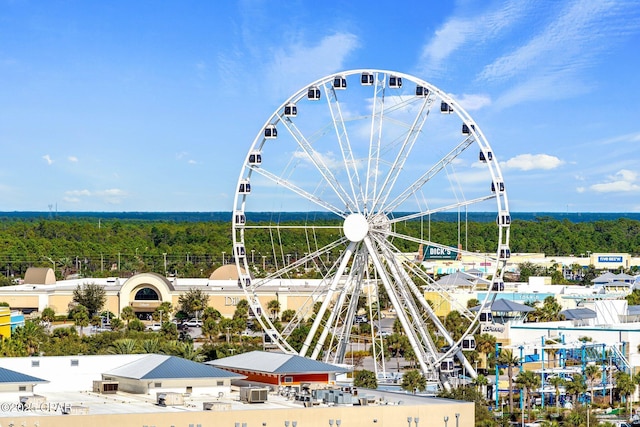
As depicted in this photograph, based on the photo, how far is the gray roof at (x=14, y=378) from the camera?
4788cm

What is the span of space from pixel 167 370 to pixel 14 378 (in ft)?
18.0

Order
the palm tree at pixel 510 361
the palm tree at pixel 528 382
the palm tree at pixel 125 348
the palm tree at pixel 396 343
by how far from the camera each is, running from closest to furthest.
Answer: the palm tree at pixel 528 382
the palm tree at pixel 125 348
the palm tree at pixel 510 361
the palm tree at pixel 396 343

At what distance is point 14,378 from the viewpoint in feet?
158

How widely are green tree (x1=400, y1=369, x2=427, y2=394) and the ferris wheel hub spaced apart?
7081 mm

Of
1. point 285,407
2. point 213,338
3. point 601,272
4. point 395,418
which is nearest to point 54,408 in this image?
point 285,407

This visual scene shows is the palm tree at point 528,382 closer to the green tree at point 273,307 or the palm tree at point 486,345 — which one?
the palm tree at point 486,345

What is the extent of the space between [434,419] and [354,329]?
2365 inches

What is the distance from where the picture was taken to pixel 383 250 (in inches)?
2511

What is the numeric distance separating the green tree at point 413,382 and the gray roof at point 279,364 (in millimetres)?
10228

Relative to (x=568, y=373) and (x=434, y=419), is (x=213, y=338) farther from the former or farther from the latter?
(x=434, y=419)

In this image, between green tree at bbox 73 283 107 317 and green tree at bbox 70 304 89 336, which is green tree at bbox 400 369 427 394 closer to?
green tree at bbox 70 304 89 336

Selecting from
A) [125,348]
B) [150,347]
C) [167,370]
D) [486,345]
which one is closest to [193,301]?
[486,345]

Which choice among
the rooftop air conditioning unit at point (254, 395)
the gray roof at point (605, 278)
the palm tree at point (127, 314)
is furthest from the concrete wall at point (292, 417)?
the gray roof at point (605, 278)

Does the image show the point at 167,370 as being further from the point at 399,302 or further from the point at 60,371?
the point at 399,302
